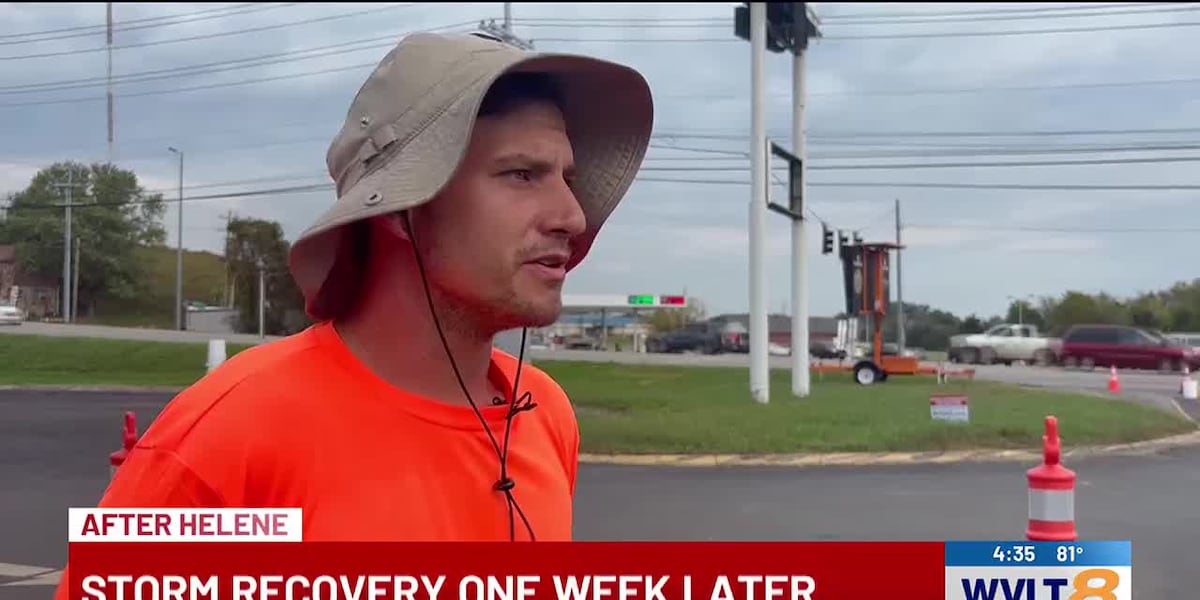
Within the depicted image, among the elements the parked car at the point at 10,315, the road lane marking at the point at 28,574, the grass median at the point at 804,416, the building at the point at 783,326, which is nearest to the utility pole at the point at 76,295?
the parked car at the point at 10,315

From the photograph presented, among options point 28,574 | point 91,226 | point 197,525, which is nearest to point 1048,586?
point 197,525

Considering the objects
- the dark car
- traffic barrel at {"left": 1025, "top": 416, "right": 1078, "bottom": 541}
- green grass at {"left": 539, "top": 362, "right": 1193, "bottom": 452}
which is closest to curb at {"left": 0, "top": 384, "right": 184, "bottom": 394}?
traffic barrel at {"left": 1025, "top": 416, "right": 1078, "bottom": 541}

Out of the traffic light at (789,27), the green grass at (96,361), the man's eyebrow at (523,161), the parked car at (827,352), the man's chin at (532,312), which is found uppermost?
the traffic light at (789,27)

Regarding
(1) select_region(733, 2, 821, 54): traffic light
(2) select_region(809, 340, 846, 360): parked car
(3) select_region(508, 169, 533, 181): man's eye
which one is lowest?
(2) select_region(809, 340, 846, 360): parked car

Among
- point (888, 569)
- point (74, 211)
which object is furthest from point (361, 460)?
point (74, 211)

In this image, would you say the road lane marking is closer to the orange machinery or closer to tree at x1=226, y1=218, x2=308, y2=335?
tree at x1=226, y1=218, x2=308, y2=335

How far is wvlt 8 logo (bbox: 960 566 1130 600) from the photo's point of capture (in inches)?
80.9

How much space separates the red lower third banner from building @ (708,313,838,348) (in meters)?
57.6

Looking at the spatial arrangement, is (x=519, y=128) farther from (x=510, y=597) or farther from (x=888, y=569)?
(x=888, y=569)

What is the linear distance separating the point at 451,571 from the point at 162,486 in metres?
0.40

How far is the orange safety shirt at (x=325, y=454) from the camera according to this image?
1.48 metres

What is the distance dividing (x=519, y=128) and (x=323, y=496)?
57 centimetres

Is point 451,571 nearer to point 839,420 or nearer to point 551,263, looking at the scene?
point 551,263

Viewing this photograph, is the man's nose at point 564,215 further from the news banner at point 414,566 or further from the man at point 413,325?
the news banner at point 414,566
